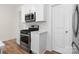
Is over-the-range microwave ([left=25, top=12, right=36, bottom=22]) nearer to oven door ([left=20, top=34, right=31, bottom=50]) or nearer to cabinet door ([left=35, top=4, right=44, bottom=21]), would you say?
cabinet door ([left=35, top=4, right=44, bottom=21])

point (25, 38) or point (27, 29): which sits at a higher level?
point (27, 29)

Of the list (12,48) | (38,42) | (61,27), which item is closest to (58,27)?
(61,27)

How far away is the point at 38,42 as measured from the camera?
1.17 m

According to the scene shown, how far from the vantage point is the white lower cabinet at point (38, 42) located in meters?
1.14

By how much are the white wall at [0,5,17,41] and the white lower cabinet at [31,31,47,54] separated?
0.24 meters

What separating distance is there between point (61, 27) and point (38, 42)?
1.07ft

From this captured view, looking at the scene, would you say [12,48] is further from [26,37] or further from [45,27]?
[45,27]

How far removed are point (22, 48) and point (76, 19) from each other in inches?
28.9

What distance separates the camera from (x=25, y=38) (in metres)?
1.22

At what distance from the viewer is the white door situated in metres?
1.10

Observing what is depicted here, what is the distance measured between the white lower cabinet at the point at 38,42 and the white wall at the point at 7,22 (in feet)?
0.78

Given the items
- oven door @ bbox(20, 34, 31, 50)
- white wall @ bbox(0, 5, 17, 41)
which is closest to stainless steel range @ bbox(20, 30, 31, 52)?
oven door @ bbox(20, 34, 31, 50)
